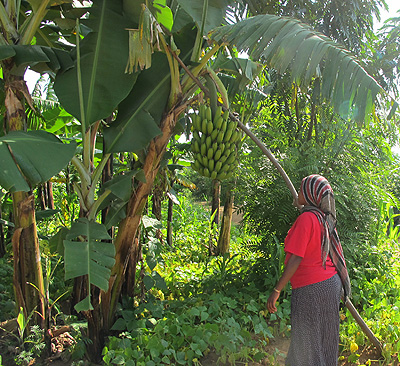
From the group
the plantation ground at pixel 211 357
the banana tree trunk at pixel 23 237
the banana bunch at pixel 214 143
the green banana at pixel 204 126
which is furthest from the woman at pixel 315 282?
the banana tree trunk at pixel 23 237

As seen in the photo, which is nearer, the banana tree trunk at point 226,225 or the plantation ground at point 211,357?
the plantation ground at point 211,357

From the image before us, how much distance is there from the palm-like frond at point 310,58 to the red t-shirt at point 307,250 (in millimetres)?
707

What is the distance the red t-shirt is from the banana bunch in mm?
579

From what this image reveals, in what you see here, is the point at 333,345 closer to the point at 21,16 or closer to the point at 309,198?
the point at 309,198

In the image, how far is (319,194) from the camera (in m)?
2.30

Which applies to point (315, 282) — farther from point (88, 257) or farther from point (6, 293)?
point (6, 293)

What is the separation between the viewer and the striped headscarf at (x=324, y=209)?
7.46 ft

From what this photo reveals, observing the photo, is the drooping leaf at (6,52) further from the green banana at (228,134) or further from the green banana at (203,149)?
the green banana at (228,134)

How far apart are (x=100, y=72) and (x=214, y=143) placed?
995 mm

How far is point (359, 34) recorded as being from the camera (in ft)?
16.3

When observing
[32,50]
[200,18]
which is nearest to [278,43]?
[200,18]

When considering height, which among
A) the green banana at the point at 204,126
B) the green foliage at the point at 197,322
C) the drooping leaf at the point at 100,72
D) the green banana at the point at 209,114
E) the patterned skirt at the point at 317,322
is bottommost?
the green foliage at the point at 197,322

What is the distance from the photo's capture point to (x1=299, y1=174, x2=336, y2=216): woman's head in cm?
229

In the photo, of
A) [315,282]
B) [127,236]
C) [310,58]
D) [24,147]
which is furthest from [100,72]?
[315,282]
